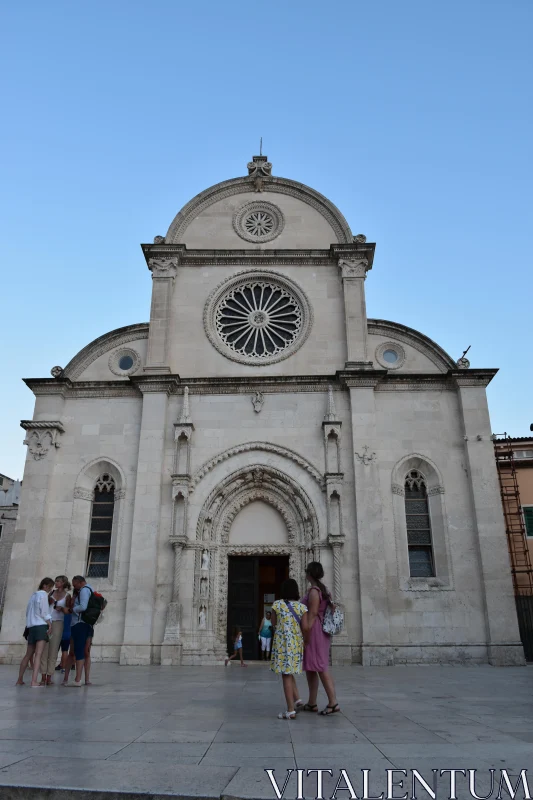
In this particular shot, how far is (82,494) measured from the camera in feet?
66.3

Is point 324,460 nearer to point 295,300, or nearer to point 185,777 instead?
point 295,300

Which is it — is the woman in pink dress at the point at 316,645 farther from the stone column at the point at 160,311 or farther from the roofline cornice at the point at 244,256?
the roofline cornice at the point at 244,256

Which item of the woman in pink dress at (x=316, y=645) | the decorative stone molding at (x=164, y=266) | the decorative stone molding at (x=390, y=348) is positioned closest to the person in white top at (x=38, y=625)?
the woman in pink dress at (x=316, y=645)

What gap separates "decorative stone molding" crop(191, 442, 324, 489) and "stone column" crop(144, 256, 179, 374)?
11.7ft

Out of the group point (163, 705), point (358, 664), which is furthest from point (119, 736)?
point (358, 664)

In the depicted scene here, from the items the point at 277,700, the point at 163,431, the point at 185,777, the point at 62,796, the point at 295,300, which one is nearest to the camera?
the point at 62,796

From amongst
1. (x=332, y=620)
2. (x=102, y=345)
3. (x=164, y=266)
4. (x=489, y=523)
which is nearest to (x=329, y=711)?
(x=332, y=620)

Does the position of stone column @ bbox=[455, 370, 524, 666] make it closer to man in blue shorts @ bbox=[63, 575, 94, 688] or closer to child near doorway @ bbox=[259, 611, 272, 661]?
child near doorway @ bbox=[259, 611, 272, 661]

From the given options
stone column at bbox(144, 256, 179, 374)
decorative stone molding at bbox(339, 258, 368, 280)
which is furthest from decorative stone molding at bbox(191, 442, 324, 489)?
decorative stone molding at bbox(339, 258, 368, 280)

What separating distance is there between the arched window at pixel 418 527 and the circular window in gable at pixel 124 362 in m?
10.3

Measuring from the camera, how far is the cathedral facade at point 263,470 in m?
18.2

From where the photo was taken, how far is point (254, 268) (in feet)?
74.3

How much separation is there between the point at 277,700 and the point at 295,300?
1518cm

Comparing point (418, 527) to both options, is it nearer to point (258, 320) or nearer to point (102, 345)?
point (258, 320)
